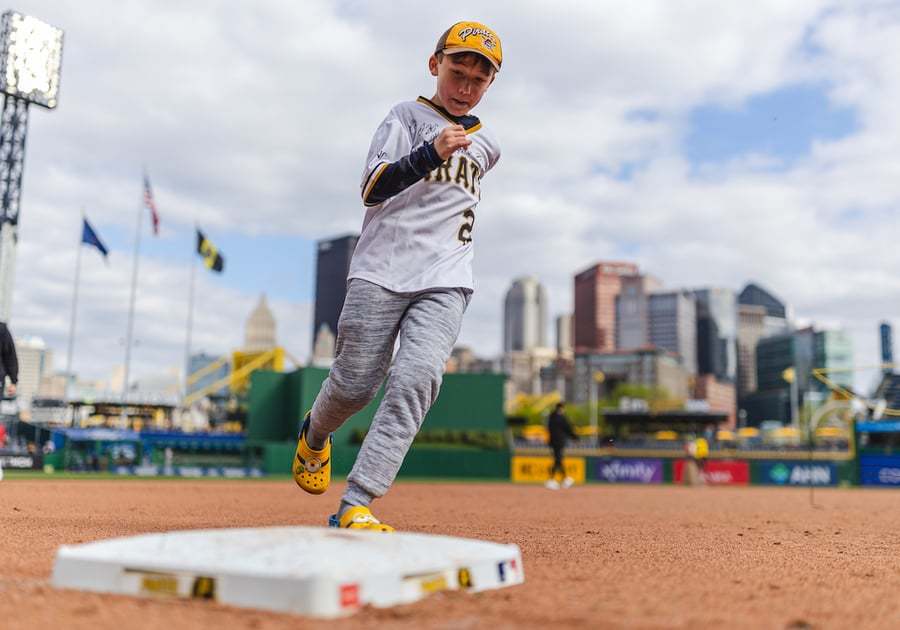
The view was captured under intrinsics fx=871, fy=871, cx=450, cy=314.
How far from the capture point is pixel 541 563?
3.13 m

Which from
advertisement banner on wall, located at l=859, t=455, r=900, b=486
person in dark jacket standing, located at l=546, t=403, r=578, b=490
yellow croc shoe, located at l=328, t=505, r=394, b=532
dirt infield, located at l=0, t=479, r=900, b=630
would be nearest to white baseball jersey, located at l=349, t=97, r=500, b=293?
yellow croc shoe, located at l=328, t=505, r=394, b=532

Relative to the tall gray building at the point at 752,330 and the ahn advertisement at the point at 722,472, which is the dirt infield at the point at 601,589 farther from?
the tall gray building at the point at 752,330

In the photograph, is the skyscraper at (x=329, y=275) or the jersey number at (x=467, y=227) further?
the skyscraper at (x=329, y=275)

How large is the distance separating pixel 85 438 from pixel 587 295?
167750 mm

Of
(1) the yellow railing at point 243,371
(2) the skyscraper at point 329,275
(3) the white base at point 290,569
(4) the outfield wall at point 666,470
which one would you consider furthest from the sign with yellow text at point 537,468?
(2) the skyscraper at point 329,275

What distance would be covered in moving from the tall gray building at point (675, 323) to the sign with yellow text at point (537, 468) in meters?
142

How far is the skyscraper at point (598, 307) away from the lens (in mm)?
180875

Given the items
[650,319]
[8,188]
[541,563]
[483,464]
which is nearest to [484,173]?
[541,563]

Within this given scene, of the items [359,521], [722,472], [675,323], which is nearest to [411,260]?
[359,521]

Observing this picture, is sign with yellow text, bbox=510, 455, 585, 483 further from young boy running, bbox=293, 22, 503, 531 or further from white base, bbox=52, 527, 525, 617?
white base, bbox=52, 527, 525, 617

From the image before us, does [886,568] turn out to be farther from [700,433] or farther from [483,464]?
[700,433]

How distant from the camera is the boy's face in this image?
3600 mm

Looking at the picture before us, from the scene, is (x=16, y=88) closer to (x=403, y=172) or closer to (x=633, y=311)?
(x=403, y=172)

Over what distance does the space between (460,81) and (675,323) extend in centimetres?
17003
